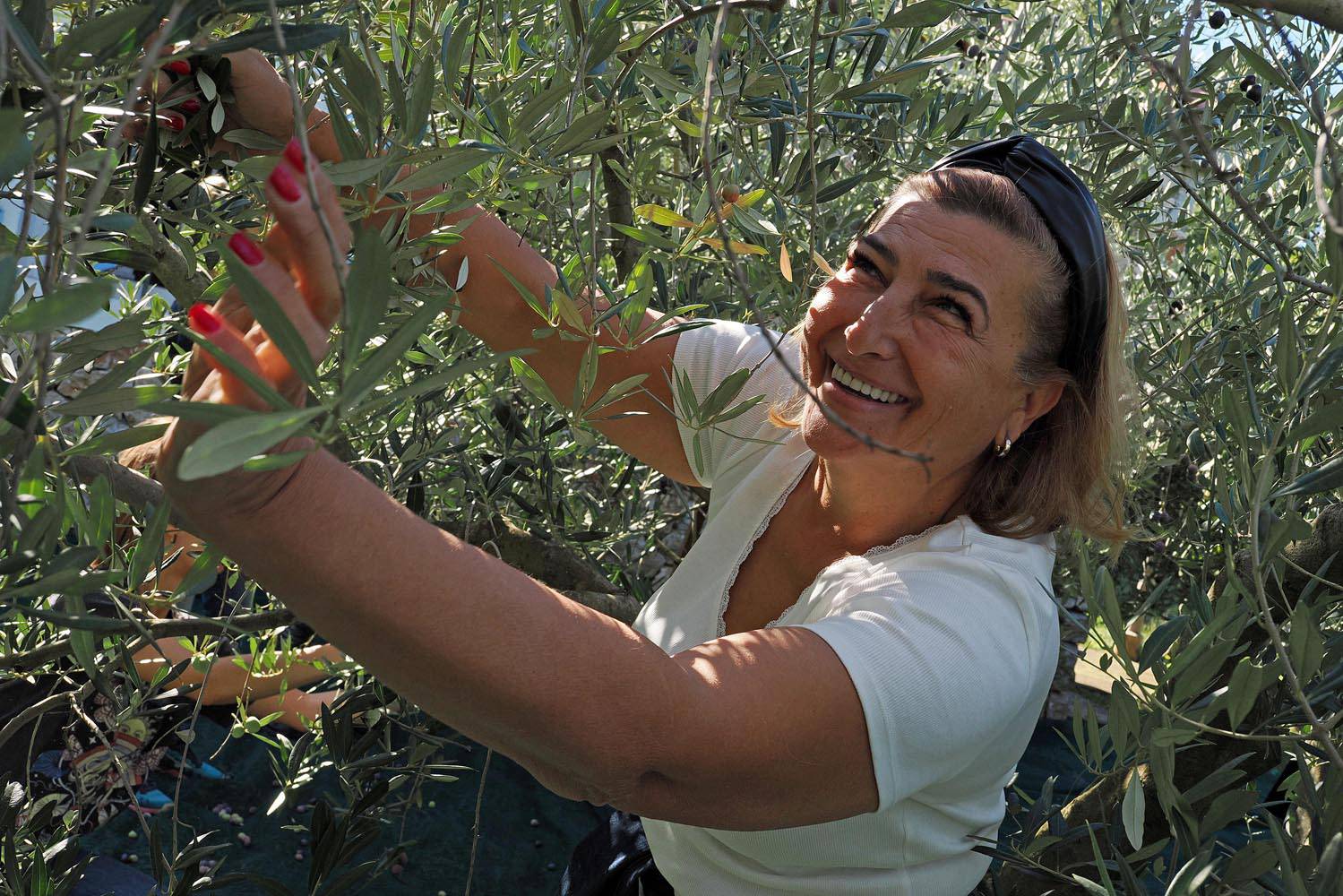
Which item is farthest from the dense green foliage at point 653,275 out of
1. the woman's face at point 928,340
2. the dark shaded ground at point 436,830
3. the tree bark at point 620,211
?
the dark shaded ground at point 436,830

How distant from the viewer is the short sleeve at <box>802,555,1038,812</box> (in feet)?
3.65

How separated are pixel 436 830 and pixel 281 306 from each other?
8.55ft

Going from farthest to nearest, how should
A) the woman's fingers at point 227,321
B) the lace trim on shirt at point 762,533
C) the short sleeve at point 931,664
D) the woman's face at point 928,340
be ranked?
the lace trim on shirt at point 762,533
the woman's face at point 928,340
the short sleeve at point 931,664
the woman's fingers at point 227,321

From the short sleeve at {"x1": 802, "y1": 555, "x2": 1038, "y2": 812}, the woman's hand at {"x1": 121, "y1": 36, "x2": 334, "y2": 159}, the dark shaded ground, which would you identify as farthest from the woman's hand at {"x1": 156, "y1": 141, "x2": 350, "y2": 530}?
the dark shaded ground

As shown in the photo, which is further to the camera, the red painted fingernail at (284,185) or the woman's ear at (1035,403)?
the woman's ear at (1035,403)

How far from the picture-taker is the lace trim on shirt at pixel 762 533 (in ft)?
5.06

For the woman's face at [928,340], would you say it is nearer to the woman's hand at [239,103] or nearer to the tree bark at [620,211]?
the tree bark at [620,211]

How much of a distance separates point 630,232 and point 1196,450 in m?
1.44

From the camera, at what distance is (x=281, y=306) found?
2.20 feet

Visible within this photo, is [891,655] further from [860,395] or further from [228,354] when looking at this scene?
[228,354]

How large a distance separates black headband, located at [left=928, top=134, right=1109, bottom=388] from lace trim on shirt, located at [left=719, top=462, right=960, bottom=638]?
330 mm

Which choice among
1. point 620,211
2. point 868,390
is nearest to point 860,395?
point 868,390

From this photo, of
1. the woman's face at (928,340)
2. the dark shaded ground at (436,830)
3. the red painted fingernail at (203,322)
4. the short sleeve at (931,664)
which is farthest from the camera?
the dark shaded ground at (436,830)

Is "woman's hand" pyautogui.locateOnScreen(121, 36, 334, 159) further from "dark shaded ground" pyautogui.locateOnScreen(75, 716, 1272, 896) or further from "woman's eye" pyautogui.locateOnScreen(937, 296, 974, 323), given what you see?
"dark shaded ground" pyautogui.locateOnScreen(75, 716, 1272, 896)
